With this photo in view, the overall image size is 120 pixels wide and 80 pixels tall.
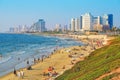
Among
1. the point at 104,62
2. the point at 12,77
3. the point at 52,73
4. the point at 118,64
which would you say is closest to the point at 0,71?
the point at 12,77

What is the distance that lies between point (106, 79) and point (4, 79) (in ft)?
71.7

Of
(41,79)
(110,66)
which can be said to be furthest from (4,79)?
(110,66)

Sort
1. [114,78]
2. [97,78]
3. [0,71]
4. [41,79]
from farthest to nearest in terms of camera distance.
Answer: [0,71], [41,79], [97,78], [114,78]

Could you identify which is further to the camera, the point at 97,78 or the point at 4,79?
the point at 4,79

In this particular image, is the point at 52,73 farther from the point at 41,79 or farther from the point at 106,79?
the point at 106,79

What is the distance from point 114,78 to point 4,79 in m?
22.2

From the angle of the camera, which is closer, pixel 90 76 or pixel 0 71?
pixel 90 76

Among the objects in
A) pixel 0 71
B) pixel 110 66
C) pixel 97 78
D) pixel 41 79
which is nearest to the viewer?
pixel 97 78

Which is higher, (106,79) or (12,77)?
(106,79)

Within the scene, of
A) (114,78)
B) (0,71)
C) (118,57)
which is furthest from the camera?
(0,71)

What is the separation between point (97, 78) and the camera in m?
16.3

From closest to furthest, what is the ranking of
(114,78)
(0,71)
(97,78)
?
(114,78)
(97,78)
(0,71)

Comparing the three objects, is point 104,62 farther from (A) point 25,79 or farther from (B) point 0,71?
(B) point 0,71

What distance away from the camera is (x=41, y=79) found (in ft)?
108
